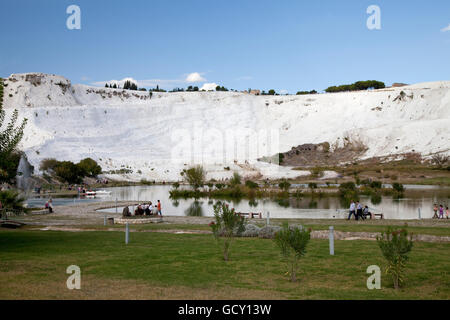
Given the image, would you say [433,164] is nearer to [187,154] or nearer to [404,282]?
[187,154]

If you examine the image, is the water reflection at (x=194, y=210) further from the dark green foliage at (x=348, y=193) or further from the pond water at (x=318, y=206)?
the dark green foliage at (x=348, y=193)

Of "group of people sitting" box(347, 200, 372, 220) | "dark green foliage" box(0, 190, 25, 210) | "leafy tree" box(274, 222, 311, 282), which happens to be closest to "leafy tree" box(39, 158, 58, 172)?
"dark green foliage" box(0, 190, 25, 210)

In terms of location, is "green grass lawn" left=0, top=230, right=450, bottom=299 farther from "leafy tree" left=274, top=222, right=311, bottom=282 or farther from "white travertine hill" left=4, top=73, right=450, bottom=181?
"white travertine hill" left=4, top=73, right=450, bottom=181

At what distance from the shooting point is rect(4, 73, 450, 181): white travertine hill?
80188 mm

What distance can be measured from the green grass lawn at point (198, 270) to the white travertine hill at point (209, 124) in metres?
52.6

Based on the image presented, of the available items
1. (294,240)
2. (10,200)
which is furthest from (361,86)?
(294,240)

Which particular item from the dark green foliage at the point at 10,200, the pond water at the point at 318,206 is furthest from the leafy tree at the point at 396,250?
the dark green foliage at the point at 10,200

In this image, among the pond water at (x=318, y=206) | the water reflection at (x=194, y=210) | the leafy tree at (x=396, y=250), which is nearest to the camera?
the leafy tree at (x=396, y=250)

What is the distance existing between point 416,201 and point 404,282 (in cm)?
2907

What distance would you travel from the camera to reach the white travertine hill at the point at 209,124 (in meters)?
80.2

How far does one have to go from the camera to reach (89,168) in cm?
7031

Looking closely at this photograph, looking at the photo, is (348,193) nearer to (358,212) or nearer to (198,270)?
(358,212)

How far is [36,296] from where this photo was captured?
899cm
